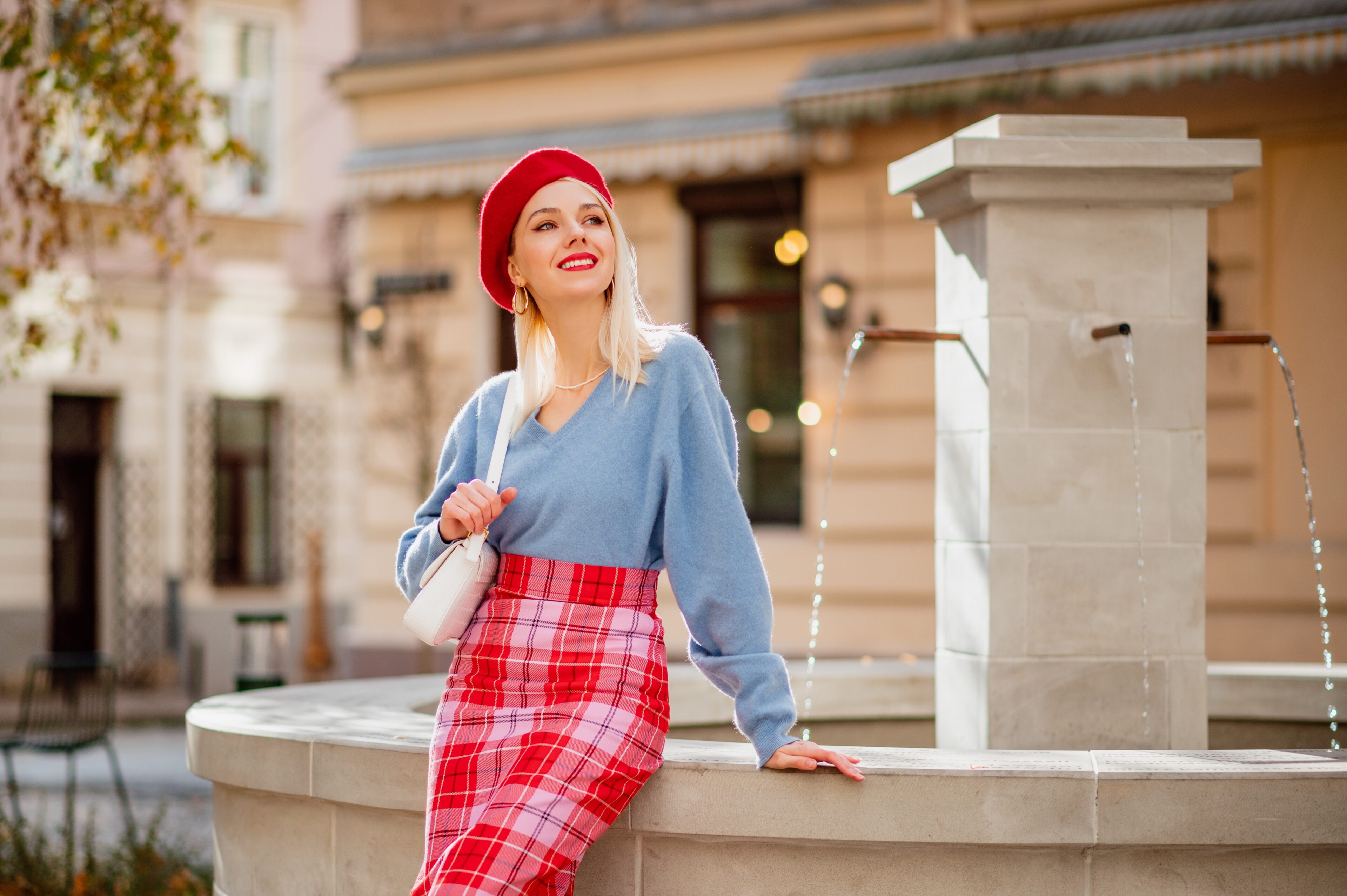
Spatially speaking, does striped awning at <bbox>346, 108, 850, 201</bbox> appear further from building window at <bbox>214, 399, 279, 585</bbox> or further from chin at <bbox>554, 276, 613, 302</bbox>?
chin at <bbox>554, 276, 613, 302</bbox>

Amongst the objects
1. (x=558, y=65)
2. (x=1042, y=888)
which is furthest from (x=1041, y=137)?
(x=558, y=65)

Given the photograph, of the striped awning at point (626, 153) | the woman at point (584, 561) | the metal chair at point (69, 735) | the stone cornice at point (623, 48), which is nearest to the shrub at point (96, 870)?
the metal chair at point (69, 735)

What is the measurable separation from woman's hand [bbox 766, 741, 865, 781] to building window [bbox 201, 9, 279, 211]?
16296mm

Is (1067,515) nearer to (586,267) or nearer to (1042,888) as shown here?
(1042,888)

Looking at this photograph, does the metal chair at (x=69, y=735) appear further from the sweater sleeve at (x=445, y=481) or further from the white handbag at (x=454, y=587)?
the white handbag at (x=454, y=587)

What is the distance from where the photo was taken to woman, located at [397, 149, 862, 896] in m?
2.77

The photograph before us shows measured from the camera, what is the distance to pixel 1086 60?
9.20 meters

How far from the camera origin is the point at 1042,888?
286 centimetres

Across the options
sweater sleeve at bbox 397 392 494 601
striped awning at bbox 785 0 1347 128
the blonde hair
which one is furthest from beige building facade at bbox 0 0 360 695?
the blonde hair

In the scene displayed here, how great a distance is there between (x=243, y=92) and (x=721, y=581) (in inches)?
665

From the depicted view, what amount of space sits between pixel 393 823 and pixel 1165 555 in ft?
7.07

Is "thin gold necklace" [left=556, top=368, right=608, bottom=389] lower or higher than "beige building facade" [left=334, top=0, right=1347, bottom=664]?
lower

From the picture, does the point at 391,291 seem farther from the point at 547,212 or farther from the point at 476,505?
the point at 476,505

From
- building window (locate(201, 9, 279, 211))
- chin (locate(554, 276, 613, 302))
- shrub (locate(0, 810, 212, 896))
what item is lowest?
shrub (locate(0, 810, 212, 896))
